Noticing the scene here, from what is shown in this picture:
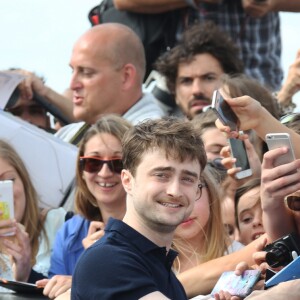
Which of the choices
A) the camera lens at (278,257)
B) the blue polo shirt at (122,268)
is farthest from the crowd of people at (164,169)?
the camera lens at (278,257)

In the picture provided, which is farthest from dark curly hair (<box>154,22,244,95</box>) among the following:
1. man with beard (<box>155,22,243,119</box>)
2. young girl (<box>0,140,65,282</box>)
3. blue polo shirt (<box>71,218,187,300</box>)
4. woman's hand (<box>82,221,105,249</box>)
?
blue polo shirt (<box>71,218,187,300</box>)

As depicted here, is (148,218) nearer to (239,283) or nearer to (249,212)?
(239,283)

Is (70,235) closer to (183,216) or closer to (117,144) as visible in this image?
(117,144)

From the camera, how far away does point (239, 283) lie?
475cm

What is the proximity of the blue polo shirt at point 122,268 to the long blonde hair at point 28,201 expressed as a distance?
8.40 ft

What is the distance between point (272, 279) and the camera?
444 centimetres

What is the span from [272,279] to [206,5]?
417cm

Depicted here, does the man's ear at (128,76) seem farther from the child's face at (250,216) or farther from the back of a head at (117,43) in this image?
the child's face at (250,216)

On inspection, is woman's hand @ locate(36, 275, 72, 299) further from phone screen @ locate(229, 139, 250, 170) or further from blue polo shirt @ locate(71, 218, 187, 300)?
blue polo shirt @ locate(71, 218, 187, 300)

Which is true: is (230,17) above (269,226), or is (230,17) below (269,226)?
A: above

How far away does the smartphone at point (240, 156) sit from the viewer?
6.25m

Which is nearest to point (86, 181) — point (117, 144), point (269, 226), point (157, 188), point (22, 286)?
point (117, 144)

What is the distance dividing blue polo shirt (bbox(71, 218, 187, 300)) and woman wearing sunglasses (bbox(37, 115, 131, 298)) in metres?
1.96

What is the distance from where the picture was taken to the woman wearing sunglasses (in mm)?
6531
